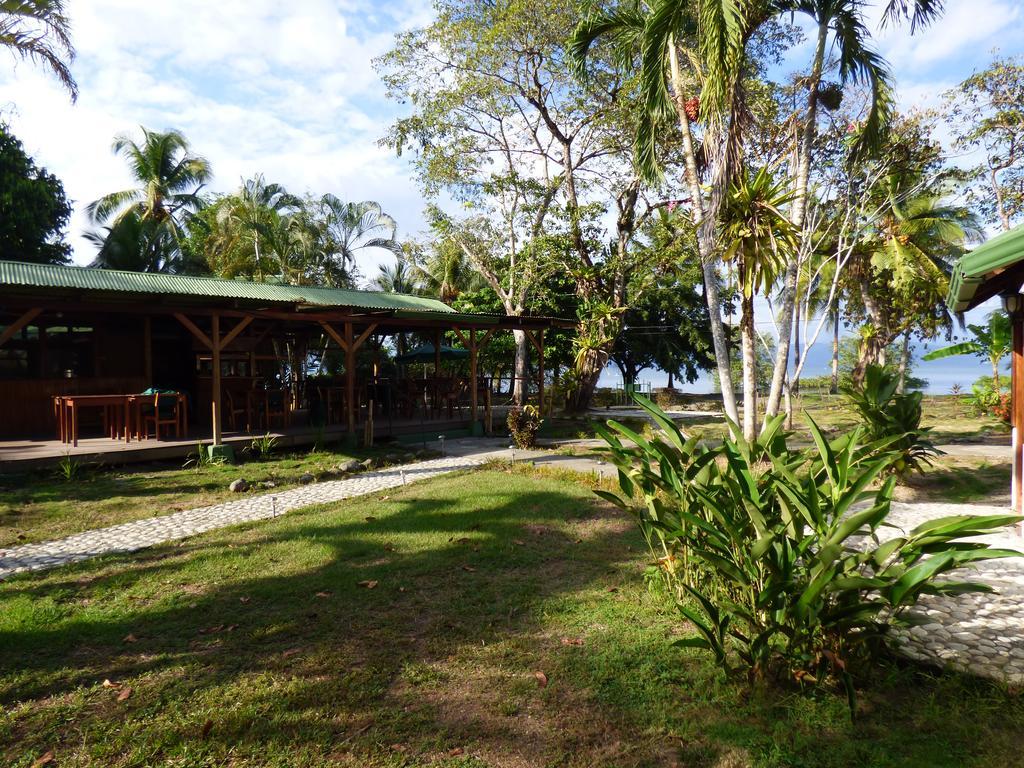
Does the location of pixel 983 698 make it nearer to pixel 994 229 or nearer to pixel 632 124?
pixel 632 124

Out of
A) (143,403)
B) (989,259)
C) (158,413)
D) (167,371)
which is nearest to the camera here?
(989,259)

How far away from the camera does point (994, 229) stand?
1916 cm

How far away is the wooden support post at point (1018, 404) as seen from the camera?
580 cm

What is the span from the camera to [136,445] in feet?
33.8

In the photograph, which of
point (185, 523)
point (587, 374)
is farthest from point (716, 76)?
point (587, 374)

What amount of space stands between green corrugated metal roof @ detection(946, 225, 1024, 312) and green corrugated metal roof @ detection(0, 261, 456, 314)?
9935 millimetres

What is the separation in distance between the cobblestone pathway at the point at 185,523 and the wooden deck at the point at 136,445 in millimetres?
2690

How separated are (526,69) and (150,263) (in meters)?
14.6

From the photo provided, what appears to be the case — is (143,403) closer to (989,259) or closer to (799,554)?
(799,554)

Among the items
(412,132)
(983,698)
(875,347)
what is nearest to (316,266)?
(412,132)

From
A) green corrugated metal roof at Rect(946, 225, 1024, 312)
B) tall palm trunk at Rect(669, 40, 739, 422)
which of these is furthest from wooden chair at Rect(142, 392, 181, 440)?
green corrugated metal roof at Rect(946, 225, 1024, 312)

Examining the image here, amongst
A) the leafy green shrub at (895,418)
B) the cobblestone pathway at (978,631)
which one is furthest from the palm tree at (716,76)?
the cobblestone pathway at (978,631)

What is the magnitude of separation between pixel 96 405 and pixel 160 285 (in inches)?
106

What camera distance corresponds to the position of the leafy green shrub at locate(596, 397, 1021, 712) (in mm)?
2562
